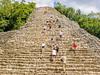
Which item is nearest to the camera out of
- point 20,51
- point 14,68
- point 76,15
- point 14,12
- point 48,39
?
point 14,68

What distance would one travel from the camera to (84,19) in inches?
1954

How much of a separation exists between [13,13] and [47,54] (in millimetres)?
19682

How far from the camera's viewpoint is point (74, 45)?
84.0ft

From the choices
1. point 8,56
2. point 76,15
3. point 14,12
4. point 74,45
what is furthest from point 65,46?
point 76,15

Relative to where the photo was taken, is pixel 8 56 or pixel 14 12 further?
pixel 14 12

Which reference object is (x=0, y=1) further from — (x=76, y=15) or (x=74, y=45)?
(x=74, y=45)

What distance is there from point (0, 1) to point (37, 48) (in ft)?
70.1

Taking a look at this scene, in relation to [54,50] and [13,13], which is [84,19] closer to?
[13,13]

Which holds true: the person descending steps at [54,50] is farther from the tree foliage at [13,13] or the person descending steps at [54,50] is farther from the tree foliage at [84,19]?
the tree foliage at [84,19]

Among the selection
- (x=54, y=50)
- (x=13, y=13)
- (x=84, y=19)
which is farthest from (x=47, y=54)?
(x=84, y=19)

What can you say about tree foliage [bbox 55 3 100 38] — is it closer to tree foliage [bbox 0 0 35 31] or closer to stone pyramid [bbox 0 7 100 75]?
tree foliage [bbox 0 0 35 31]

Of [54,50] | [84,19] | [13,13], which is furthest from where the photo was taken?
[84,19]

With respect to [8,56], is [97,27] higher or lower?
lower

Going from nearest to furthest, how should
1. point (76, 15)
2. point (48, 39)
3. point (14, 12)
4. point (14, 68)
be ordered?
point (14, 68), point (48, 39), point (14, 12), point (76, 15)
